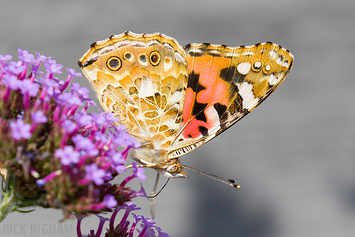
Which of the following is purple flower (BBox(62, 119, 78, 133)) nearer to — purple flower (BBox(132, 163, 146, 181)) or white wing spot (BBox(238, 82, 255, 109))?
purple flower (BBox(132, 163, 146, 181))

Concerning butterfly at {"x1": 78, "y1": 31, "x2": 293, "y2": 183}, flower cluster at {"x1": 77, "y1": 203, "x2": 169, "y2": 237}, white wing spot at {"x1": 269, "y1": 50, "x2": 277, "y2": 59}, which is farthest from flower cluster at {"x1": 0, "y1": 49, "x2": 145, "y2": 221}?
white wing spot at {"x1": 269, "y1": 50, "x2": 277, "y2": 59}

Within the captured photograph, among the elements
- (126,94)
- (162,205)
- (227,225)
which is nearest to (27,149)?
(126,94)

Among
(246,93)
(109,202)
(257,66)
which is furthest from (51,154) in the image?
(257,66)

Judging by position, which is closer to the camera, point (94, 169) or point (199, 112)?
point (94, 169)

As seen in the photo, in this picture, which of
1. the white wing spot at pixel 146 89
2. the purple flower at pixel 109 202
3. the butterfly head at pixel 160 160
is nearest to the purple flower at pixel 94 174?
the purple flower at pixel 109 202

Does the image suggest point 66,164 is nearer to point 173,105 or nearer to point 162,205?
point 173,105

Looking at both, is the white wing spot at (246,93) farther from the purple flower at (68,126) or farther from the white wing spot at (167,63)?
the purple flower at (68,126)
